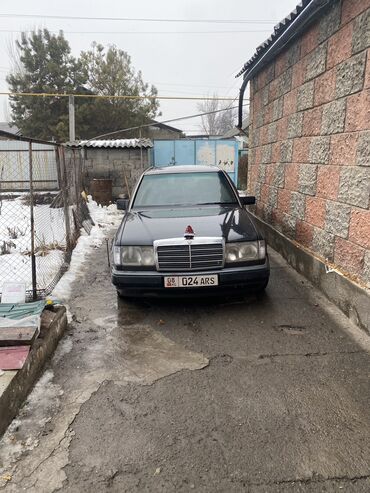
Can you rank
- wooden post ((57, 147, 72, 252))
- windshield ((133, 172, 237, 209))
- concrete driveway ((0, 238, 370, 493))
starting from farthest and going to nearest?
wooden post ((57, 147, 72, 252)), windshield ((133, 172, 237, 209)), concrete driveway ((0, 238, 370, 493))

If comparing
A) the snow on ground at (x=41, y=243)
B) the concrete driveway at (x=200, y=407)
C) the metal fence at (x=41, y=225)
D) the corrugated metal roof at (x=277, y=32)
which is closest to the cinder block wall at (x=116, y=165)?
the metal fence at (x=41, y=225)

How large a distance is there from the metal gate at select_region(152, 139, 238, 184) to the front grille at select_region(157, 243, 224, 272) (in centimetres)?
1104

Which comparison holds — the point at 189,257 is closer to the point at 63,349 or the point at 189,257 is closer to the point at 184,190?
the point at 63,349

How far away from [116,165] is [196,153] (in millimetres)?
3651

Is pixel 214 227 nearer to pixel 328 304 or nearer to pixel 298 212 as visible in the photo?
pixel 328 304

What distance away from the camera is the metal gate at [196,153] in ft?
47.8

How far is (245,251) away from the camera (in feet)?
13.0

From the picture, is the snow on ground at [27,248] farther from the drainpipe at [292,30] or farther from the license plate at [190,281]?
the drainpipe at [292,30]

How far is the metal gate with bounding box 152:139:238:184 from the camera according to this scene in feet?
47.8

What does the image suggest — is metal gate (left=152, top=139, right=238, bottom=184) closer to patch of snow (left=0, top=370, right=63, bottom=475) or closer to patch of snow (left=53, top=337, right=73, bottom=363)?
patch of snow (left=53, top=337, right=73, bottom=363)

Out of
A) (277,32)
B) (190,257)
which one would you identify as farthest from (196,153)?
(190,257)

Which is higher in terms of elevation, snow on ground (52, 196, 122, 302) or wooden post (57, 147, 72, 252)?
wooden post (57, 147, 72, 252)

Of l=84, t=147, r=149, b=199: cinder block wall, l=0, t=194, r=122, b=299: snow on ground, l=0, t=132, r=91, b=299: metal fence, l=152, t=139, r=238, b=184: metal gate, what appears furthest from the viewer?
l=152, t=139, r=238, b=184: metal gate

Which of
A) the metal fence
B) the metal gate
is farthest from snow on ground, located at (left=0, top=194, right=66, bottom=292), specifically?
the metal gate
